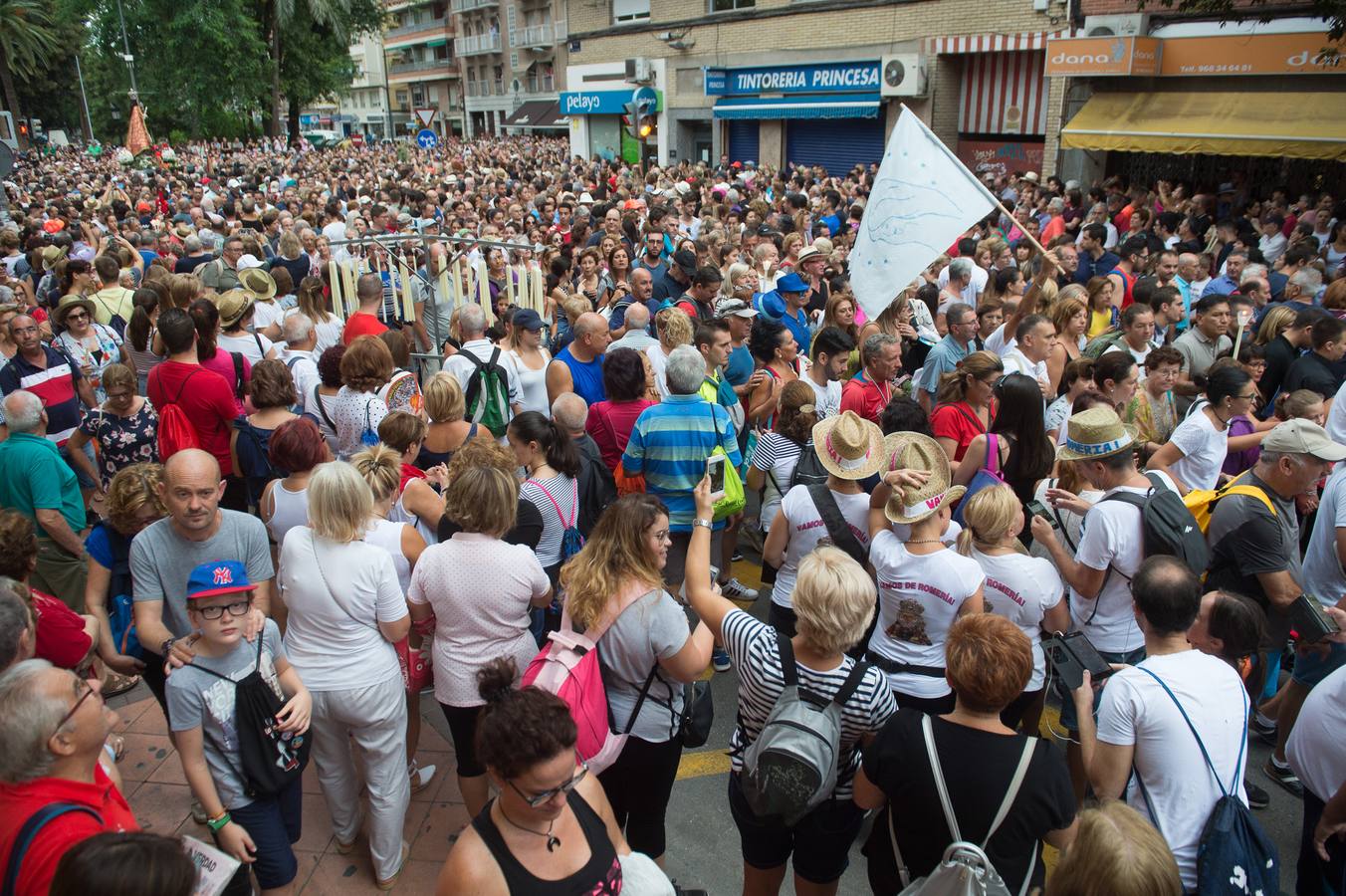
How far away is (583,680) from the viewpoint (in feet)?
9.29

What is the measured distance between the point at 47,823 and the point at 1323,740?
3798 millimetres

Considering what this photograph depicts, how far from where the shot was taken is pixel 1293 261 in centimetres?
812

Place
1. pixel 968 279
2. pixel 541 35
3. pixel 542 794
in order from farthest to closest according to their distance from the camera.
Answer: pixel 541 35, pixel 968 279, pixel 542 794

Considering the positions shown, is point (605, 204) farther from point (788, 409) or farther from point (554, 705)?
point (554, 705)

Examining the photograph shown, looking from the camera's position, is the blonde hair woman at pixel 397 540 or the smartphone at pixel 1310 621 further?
the blonde hair woman at pixel 397 540

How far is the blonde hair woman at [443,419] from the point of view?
4.76 meters

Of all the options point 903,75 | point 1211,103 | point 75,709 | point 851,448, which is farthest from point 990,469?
point 903,75

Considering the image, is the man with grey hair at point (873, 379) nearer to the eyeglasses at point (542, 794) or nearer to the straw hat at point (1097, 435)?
the straw hat at point (1097, 435)

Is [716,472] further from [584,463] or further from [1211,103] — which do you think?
[1211,103]

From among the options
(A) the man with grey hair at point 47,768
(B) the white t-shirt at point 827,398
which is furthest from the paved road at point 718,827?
(A) the man with grey hair at point 47,768

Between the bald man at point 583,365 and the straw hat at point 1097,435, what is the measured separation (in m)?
3.06

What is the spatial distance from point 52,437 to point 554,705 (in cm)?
538

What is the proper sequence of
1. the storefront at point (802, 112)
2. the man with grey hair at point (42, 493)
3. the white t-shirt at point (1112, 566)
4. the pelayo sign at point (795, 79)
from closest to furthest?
the white t-shirt at point (1112, 566), the man with grey hair at point (42, 493), the pelayo sign at point (795, 79), the storefront at point (802, 112)

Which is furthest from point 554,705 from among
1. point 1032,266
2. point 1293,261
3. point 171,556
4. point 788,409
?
point 1293,261
